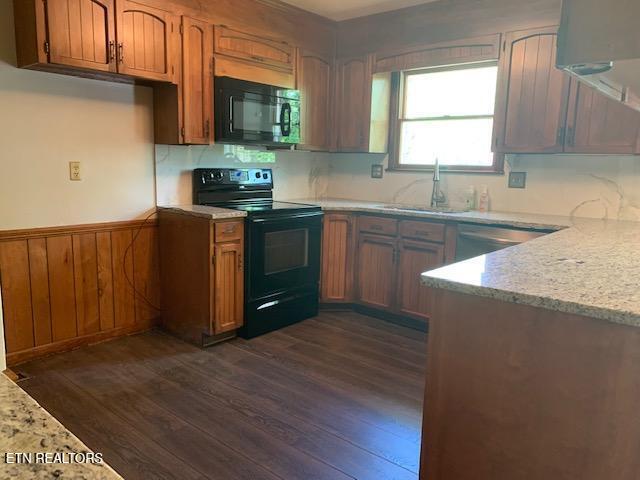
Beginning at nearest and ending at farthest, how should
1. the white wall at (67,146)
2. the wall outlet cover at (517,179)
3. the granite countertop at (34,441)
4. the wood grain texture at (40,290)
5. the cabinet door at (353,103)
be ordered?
the granite countertop at (34,441) < the white wall at (67,146) < the wood grain texture at (40,290) < the wall outlet cover at (517,179) < the cabinet door at (353,103)

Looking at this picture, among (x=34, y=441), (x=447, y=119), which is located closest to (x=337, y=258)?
(x=447, y=119)

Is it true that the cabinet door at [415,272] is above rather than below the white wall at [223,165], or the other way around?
below

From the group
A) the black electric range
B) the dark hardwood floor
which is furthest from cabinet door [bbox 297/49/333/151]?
the dark hardwood floor

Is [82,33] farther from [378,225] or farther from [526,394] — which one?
[526,394]

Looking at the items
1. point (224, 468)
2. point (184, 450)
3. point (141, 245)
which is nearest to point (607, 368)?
point (224, 468)

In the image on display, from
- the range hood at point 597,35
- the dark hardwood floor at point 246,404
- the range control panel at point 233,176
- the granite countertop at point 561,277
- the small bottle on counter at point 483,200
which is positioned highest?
the range hood at point 597,35

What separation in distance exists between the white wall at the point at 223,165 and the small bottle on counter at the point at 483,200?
1546mm

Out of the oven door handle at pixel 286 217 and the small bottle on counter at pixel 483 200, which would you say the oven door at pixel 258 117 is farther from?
the small bottle on counter at pixel 483 200

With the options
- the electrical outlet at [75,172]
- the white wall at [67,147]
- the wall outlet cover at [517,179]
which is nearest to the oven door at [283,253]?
the white wall at [67,147]

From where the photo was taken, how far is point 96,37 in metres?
2.60

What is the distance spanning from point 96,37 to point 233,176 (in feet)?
4.39

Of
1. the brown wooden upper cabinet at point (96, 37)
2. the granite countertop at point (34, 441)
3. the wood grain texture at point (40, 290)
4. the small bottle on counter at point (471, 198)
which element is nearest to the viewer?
the granite countertop at point (34, 441)

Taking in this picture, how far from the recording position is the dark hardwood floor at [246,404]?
1.96 m

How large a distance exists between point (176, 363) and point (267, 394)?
69 cm
